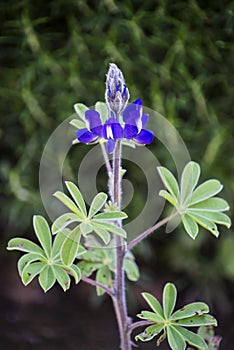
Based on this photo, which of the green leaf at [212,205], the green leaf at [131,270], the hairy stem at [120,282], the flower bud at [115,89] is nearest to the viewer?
the flower bud at [115,89]

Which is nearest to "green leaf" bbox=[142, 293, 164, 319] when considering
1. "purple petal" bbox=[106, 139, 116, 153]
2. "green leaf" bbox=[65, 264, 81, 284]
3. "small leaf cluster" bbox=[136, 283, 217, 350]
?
"small leaf cluster" bbox=[136, 283, 217, 350]

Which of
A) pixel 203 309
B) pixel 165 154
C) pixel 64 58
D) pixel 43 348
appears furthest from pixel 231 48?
pixel 43 348

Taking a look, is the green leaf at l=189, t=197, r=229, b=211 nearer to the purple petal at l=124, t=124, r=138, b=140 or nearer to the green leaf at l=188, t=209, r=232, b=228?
the green leaf at l=188, t=209, r=232, b=228

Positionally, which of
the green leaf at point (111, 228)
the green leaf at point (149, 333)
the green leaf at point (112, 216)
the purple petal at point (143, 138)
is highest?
the purple petal at point (143, 138)

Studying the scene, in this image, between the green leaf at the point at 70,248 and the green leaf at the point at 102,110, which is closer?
the green leaf at the point at 70,248

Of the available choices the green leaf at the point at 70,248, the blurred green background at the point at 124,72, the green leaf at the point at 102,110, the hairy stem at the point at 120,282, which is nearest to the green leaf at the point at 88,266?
the hairy stem at the point at 120,282

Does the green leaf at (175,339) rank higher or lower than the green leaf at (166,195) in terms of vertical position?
lower

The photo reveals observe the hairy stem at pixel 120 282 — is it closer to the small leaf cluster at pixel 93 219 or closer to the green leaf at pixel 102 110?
the small leaf cluster at pixel 93 219

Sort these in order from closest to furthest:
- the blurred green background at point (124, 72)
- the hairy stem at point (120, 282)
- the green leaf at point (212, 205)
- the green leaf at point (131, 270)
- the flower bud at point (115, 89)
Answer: the flower bud at point (115, 89), the hairy stem at point (120, 282), the green leaf at point (212, 205), the green leaf at point (131, 270), the blurred green background at point (124, 72)
